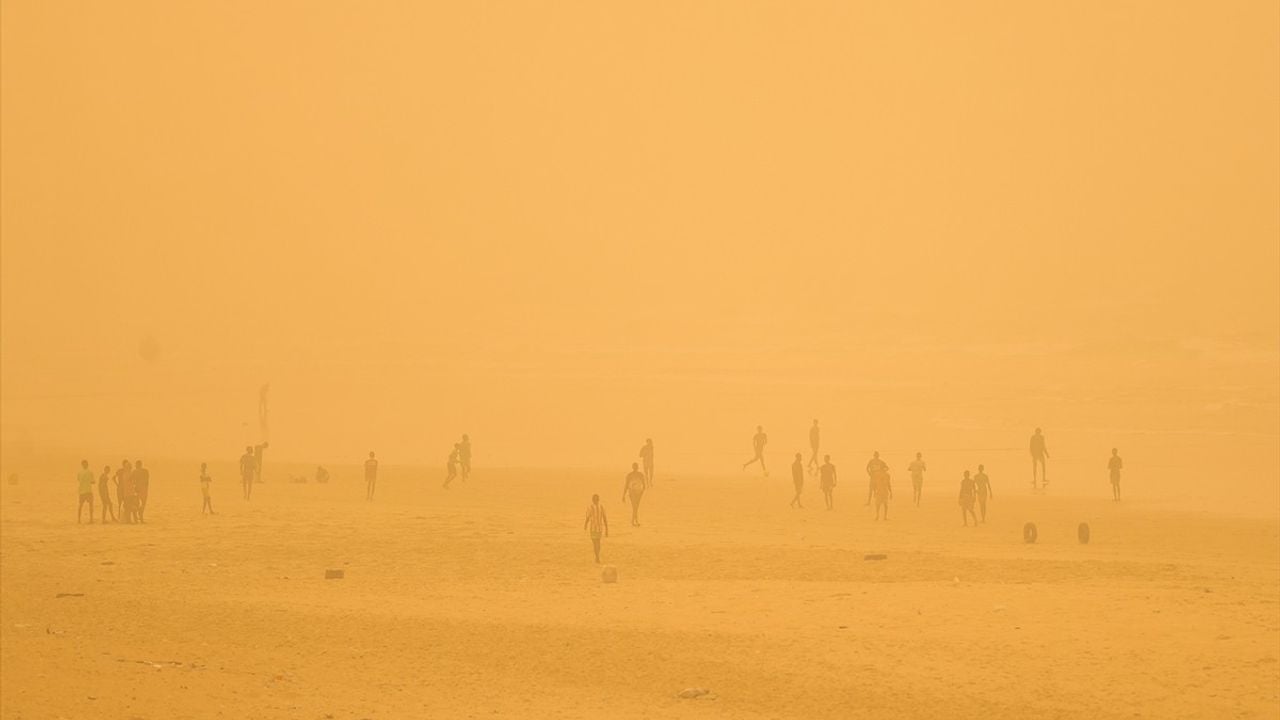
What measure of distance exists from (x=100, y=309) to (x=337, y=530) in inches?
4574

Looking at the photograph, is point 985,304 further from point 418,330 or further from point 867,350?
point 418,330

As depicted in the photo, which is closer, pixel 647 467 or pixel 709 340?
pixel 647 467

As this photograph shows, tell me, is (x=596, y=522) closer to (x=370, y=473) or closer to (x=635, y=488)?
(x=635, y=488)

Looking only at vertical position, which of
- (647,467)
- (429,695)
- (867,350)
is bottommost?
(429,695)

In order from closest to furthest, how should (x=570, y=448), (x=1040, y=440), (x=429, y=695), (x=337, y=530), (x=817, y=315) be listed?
1. (x=429, y=695)
2. (x=337, y=530)
3. (x=1040, y=440)
4. (x=570, y=448)
5. (x=817, y=315)

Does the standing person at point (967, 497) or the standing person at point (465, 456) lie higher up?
the standing person at point (465, 456)

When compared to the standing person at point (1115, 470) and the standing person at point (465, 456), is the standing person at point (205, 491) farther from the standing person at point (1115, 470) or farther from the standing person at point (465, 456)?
the standing person at point (1115, 470)

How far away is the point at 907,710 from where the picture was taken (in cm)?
1348

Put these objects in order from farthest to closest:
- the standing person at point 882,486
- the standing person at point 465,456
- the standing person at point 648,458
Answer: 1. the standing person at point 465,456
2. the standing person at point 648,458
3. the standing person at point 882,486

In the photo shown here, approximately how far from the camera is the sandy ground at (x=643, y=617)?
14.1m

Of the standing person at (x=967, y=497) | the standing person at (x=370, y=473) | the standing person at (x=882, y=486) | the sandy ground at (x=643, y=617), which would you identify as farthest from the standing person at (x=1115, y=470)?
the standing person at (x=370, y=473)

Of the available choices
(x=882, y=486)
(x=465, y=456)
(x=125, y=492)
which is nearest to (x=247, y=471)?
(x=125, y=492)

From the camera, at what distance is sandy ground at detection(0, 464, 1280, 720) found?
46.2ft

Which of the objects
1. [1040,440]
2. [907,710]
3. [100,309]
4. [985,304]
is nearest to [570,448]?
[1040,440]
